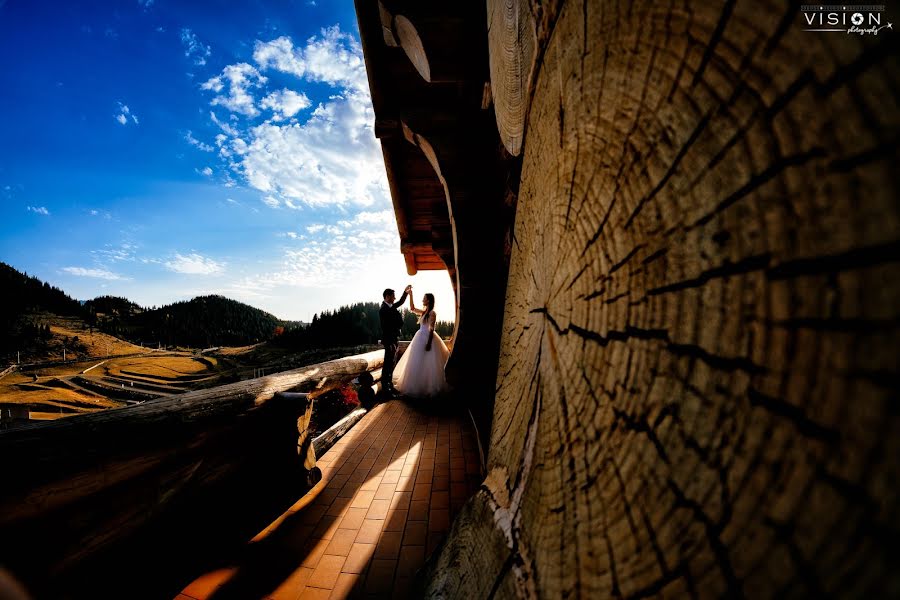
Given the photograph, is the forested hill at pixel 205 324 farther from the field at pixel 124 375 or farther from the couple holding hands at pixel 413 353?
the couple holding hands at pixel 413 353

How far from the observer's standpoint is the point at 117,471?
1415 millimetres

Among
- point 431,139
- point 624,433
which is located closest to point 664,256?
point 624,433

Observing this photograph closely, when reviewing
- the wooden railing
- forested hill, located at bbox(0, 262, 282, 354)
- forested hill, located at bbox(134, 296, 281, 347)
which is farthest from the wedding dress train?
forested hill, located at bbox(134, 296, 281, 347)

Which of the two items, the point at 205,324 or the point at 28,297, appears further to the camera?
the point at 205,324

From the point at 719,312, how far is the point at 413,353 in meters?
6.36

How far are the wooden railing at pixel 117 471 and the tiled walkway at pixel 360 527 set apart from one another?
42 cm

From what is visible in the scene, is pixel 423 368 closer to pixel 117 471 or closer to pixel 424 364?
pixel 424 364

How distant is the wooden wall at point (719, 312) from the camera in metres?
0.18

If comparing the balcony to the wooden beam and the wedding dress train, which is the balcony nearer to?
the wooden beam

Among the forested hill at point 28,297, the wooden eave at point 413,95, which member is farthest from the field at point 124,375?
the wooden eave at point 413,95

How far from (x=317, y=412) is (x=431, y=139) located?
884 centimetres

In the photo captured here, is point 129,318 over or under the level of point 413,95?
under

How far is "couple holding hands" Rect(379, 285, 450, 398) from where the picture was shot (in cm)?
604

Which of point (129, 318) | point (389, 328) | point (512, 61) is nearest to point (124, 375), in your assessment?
point (129, 318)
